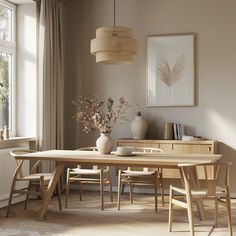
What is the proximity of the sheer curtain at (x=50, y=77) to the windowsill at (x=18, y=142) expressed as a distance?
0.12 m

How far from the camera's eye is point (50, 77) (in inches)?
268

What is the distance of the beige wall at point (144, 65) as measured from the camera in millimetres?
6746

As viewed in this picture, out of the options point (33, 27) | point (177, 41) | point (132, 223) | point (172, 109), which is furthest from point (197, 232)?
point (33, 27)

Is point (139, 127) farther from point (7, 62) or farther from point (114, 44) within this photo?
point (114, 44)

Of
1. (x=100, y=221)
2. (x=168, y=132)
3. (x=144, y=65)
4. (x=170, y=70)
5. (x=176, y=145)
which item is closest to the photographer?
(x=100, y=221)

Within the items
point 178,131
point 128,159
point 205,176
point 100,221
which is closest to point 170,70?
point 178,131

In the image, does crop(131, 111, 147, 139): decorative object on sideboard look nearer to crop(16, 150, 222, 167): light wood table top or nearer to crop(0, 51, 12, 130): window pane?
crop(16, 150, 222, 167): light wood table top

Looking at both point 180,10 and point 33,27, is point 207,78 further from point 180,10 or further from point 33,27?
point 33,27

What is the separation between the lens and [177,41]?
6926 mm

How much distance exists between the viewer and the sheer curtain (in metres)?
6.66

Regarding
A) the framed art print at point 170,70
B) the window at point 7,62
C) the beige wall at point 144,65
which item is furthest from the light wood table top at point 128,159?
the framed art print at point 170,70

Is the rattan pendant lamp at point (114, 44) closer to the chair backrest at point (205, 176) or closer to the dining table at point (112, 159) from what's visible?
the dining table at point (112, 159)

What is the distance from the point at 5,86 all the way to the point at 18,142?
83 cm

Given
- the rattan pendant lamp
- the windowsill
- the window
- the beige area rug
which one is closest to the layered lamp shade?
the rattan pendant lamp
